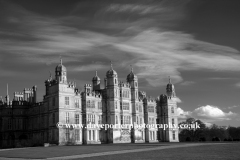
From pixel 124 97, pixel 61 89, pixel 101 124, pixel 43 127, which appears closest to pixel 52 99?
pixel 61 89

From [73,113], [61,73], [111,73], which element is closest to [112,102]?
[111,73]

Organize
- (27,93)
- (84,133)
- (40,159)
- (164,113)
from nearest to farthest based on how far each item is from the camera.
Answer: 1. (40,159)
2. (84,133)
3. (27,93)
4. (164,113)

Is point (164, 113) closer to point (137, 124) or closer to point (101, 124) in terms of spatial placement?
point (137, 124)

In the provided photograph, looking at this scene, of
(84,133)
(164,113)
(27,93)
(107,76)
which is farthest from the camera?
(164,113)

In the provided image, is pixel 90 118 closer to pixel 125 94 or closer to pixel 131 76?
pixel 125 94

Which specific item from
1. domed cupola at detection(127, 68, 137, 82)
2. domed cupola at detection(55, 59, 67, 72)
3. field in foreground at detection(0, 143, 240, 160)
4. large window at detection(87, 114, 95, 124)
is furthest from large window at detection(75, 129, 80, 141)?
field in foreground at detection(0, 143, 240, 160)

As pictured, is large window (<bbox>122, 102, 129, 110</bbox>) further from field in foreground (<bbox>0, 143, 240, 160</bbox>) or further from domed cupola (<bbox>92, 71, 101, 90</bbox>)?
field in foreground (<bbox>0, 143, 240, 160</bbox>)

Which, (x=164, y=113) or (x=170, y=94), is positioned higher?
(x=170, y=94)

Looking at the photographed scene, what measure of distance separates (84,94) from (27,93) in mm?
19908

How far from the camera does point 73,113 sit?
203ft

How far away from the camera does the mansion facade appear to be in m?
61.3

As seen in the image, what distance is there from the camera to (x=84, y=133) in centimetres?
6494

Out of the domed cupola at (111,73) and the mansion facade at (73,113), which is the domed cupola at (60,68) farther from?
the domed cupola at (111,73)

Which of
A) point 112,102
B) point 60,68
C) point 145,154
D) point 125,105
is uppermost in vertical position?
point 60,68
